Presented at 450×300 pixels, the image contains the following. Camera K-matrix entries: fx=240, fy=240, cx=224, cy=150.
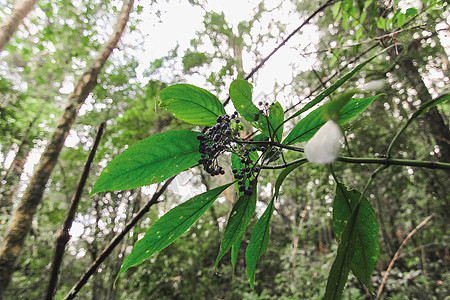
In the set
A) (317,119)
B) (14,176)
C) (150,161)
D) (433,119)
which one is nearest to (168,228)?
(150,161)

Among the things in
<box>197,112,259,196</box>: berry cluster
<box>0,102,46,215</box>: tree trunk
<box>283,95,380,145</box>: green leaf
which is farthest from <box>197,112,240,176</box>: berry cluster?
<box>0,102,46,215</box>: tree trunk

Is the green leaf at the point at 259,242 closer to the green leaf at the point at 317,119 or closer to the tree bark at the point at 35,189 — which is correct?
the green leaf at the point at 317,119

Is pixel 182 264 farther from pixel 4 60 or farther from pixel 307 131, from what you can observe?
pixel 4 60

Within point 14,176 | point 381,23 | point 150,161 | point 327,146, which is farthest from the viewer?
point 14,176

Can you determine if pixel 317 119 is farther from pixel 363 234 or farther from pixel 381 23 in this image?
pixel 381 23

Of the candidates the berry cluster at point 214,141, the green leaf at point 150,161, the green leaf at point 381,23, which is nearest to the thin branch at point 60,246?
the green leaf at point 150,161
